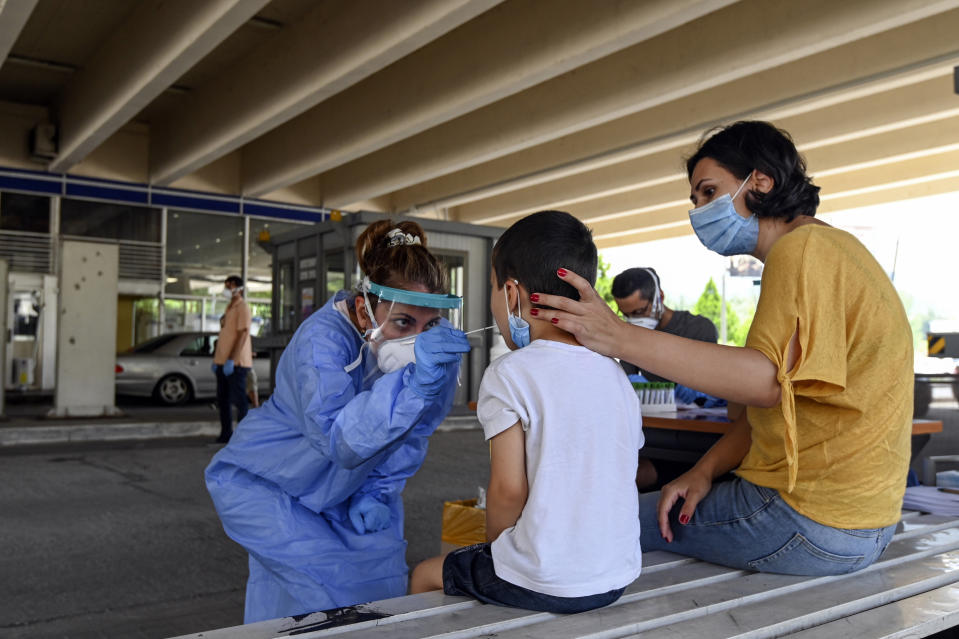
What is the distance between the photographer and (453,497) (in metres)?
6.78

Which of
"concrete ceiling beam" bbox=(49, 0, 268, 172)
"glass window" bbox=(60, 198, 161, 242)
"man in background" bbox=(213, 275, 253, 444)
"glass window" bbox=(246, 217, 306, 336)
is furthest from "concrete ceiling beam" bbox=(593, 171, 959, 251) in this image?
"glass window" bbox=(60, 198, 161, 242)

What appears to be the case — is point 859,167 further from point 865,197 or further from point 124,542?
point 124,542

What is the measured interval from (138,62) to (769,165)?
1126 cm

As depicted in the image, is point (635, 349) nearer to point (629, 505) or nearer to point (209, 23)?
point (629, 505)

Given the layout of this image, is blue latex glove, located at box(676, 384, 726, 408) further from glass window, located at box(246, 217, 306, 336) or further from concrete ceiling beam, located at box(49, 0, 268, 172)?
glass window, located at box(246, 217, 306, 336)

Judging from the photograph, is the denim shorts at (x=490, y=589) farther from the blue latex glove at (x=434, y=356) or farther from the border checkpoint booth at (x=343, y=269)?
the border checkpoint booth at (x=343, y=269)

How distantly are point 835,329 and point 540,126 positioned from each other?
1169 centimetres

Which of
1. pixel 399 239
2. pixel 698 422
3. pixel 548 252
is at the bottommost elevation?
pixel 698 422

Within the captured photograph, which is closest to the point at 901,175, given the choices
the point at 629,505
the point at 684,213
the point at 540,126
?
the point at 684,213

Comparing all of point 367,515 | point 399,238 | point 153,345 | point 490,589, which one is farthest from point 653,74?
point 490,589

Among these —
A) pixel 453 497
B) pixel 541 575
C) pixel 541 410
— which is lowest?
pixel 453 497

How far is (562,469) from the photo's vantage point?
1.71 metres

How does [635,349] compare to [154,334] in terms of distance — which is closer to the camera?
[635,349]

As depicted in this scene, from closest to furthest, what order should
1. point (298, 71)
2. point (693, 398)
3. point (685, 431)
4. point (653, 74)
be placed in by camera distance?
point (685, 431), point (693, 398), point (653, 74), point (298, 71)
